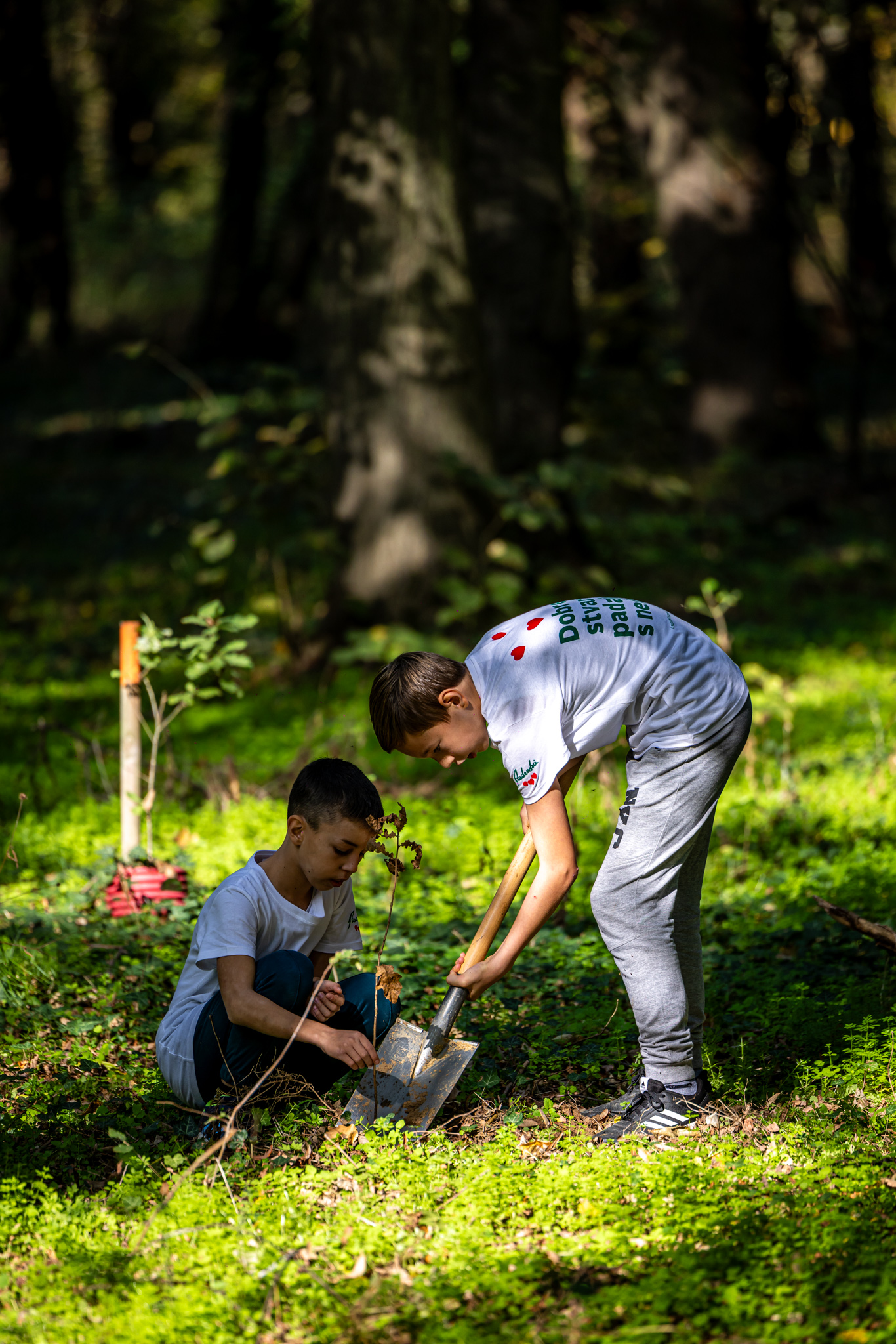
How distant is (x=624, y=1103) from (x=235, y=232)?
14.8 metres

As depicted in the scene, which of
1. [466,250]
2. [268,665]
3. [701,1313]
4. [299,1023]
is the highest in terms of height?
[466,250]

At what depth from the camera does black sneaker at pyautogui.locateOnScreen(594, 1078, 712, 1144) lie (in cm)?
288

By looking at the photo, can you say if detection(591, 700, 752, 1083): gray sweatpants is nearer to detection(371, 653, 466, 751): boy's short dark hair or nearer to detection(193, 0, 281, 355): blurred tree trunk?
detection(371, 653, 466, 751): boy's short dark hair

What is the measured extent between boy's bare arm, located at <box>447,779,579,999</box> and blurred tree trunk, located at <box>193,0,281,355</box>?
11111mm

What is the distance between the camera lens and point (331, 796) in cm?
294

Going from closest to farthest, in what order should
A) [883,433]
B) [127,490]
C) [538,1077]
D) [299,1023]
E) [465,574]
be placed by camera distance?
[299,1023] < [538,1077] < [465,574] < [127,490] < [883,433]

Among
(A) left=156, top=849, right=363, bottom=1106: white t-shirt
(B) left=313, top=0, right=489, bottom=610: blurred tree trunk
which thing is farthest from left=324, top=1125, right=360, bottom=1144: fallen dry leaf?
(B) left=313, top=0, right=489, bottom=610: blurred tree trunk

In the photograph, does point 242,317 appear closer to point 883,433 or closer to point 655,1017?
point 883,433

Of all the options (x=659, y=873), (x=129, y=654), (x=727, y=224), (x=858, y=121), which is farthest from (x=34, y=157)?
(x=659, y=873)

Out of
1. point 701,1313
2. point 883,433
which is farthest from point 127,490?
point 701,1313

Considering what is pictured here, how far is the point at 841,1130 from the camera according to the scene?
2.82 m

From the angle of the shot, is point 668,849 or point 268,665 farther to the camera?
point 268,665

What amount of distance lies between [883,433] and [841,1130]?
45.2 feet

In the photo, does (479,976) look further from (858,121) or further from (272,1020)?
(858,121)
